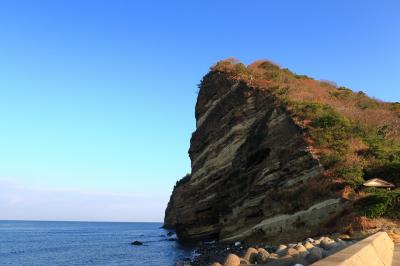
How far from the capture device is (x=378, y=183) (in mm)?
27609

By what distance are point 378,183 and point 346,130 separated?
8.39 m

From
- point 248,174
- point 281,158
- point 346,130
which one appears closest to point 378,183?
point 346,130

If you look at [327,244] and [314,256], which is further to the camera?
[327,244]

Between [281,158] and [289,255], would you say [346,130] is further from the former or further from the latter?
[289,255]

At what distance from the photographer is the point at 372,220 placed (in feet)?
82.8

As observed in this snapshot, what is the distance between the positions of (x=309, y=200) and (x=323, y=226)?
2697 mm

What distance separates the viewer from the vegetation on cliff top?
28.8m

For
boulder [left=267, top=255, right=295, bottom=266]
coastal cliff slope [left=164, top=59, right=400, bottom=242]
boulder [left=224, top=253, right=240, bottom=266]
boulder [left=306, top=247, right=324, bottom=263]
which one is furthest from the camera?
coastal cliff slope [left=164, top=59, right=400, bottom=242]

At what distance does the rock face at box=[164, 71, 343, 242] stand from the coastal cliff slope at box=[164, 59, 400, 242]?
92 millimetres

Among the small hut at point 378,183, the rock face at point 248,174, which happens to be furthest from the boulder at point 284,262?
the small hut at point 378,183

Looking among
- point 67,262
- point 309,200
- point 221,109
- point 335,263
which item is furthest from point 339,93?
point 335,263

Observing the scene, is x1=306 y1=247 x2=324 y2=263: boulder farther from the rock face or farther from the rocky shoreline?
the rock face

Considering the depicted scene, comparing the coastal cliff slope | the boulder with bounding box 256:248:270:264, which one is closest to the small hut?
the coastal cliff slope

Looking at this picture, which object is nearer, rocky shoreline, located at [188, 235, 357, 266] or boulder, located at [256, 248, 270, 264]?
rocky shoreline, located at [188, 235, 357, 266]
